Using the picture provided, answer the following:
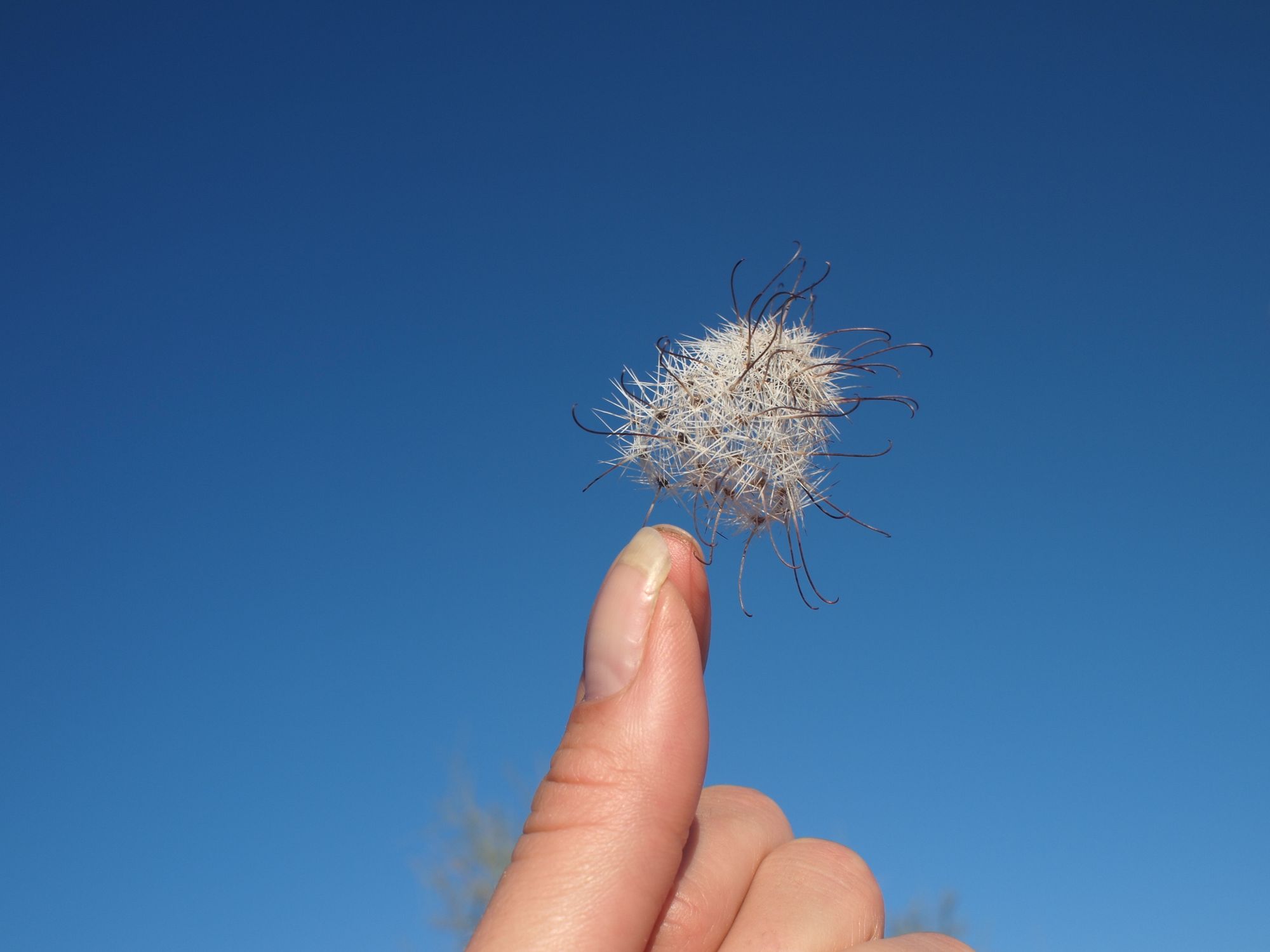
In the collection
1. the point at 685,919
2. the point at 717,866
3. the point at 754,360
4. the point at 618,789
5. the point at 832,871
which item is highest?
the point at 754,360

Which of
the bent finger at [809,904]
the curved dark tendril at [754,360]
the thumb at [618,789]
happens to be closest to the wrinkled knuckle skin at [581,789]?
the thumb at [618,789]

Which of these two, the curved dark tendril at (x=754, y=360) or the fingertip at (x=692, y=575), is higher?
the curved dark tendril at (x=754, y=360)

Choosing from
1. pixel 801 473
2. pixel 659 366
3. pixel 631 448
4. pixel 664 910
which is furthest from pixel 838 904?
pixel 659 366

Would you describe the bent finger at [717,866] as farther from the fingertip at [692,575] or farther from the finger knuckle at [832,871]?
the fingertip at [692,575]

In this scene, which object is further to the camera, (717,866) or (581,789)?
(717,866)

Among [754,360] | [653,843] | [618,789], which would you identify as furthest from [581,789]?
[754,360]

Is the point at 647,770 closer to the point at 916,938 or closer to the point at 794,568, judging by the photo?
the point at 916,938

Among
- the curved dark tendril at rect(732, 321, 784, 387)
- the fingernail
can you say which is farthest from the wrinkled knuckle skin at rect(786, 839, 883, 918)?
the curved dark tendril at rect(732, 321, 784, 387)

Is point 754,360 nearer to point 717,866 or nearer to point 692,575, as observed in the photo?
point 692,575
